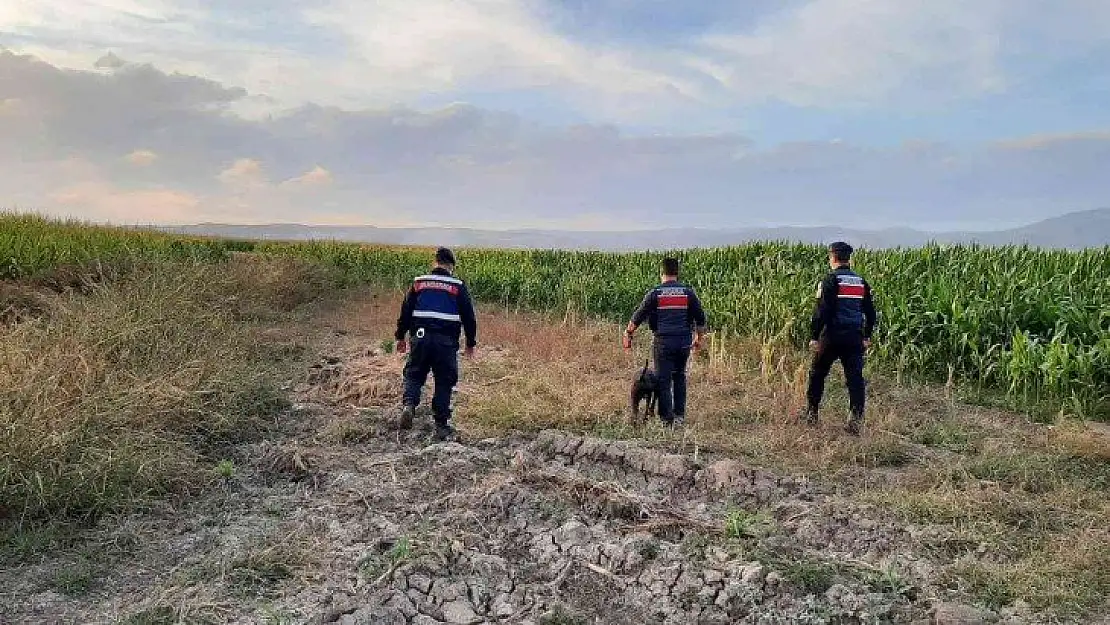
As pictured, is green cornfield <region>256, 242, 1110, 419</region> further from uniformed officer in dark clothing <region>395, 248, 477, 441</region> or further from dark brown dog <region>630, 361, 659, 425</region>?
uniformed officer in dark clothing <region>395, 248, 477, 441</region>

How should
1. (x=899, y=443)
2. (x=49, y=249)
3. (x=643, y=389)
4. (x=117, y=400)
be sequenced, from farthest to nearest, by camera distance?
(x=49, y=249)
(x=643, y=389)
(x=899, y=443)
(x=117, y=400)

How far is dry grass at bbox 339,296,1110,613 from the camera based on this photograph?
4797 mm

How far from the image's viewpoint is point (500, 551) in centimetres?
498

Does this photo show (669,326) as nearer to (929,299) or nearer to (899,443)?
(899,443)

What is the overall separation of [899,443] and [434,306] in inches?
178

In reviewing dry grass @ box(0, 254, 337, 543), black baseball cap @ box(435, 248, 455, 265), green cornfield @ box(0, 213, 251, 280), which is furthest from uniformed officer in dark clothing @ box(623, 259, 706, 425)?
green cornfield @ box(0, 213, 251, 280)

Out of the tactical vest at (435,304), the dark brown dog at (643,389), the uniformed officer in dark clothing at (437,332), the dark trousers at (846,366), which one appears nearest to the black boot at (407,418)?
the uniformed officer in dark clothing at (437,332)

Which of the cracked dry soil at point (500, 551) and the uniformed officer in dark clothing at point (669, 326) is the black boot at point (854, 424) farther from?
the cracked dry soil at point (500, 551)

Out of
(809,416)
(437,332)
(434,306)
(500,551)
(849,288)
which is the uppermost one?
(849,288)

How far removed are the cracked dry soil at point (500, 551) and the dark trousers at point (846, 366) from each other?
1.93 metres

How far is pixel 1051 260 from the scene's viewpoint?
524 inches

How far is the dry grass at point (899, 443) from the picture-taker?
4.80m

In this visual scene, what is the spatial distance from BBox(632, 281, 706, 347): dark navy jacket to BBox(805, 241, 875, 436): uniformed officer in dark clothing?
4.08 feet

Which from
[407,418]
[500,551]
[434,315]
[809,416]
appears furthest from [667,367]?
[500,551]
